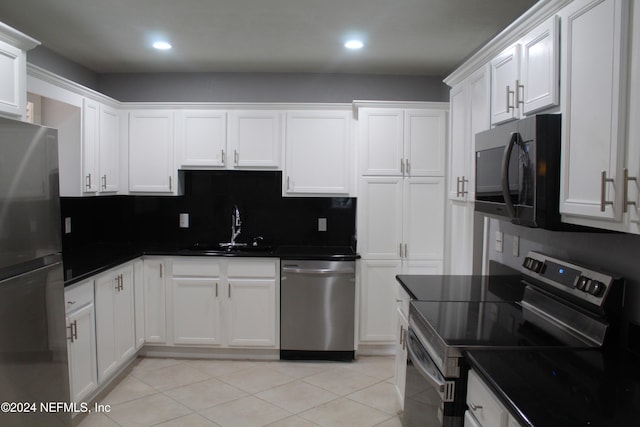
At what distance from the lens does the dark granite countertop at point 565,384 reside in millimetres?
1139

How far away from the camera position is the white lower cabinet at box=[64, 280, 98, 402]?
2.52 m

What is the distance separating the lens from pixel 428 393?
1.89 m

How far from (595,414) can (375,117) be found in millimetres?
2922

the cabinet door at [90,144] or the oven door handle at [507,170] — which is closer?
the oven door handle at [507,170]

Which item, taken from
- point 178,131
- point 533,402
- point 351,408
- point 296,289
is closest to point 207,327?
point 296,289

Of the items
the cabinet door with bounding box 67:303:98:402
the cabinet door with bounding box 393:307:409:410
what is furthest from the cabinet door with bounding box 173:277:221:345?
the cabinet door with bounding box 393:307:409:410

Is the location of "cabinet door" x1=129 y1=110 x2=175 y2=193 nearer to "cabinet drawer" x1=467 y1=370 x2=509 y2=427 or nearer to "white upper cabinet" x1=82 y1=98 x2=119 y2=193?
"white upper cabinet" x1=82 y1=98 x2=119 y2=193

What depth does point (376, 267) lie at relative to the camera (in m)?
3.75

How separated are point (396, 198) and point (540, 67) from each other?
205 cm

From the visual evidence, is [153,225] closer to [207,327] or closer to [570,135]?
[207,327]

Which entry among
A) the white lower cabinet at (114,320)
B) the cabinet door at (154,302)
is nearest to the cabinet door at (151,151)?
the cabinet door at (154,302)

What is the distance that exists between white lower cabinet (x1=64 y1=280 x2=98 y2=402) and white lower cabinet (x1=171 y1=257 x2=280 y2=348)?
915 mm

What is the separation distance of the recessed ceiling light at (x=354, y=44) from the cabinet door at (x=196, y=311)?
2247 millimetres

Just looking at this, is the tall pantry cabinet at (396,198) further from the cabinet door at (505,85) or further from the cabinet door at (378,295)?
the cabinet door at (505,85)
